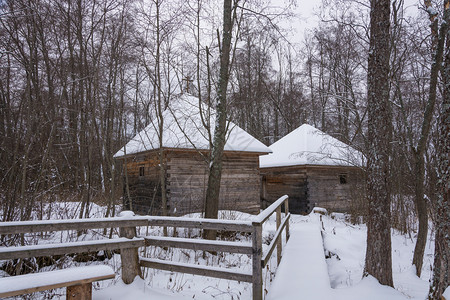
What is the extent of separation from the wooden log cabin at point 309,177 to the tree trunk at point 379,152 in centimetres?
1053

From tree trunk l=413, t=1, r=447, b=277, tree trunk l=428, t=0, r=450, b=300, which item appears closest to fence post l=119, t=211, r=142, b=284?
tree trunk l=428, t=0, r=450, b=300

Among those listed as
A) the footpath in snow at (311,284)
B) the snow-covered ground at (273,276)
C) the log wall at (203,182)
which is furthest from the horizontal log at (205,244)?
the log wall at (203,182)

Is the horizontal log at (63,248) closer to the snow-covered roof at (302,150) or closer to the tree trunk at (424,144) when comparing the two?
the tree trunk at (424,144)

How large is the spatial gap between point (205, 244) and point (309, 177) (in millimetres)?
12974

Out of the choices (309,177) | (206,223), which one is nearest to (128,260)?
(206,223)

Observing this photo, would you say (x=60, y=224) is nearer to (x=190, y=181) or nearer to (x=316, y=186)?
(x=190, y=181)

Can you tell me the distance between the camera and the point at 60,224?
3787mm

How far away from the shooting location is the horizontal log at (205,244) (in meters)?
4.01

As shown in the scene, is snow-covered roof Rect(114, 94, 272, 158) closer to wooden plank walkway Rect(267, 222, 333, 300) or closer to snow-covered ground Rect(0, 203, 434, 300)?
snow-covered ground Rect(0, 203, 434, 300)

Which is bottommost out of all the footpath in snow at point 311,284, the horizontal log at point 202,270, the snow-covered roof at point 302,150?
the footpath in snow at point 311,284

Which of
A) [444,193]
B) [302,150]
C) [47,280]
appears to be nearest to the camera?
[47,280]

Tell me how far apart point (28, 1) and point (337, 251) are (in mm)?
10603

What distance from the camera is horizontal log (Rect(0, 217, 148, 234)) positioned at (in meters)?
3.52

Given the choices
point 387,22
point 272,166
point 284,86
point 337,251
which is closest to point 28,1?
point 387,22
